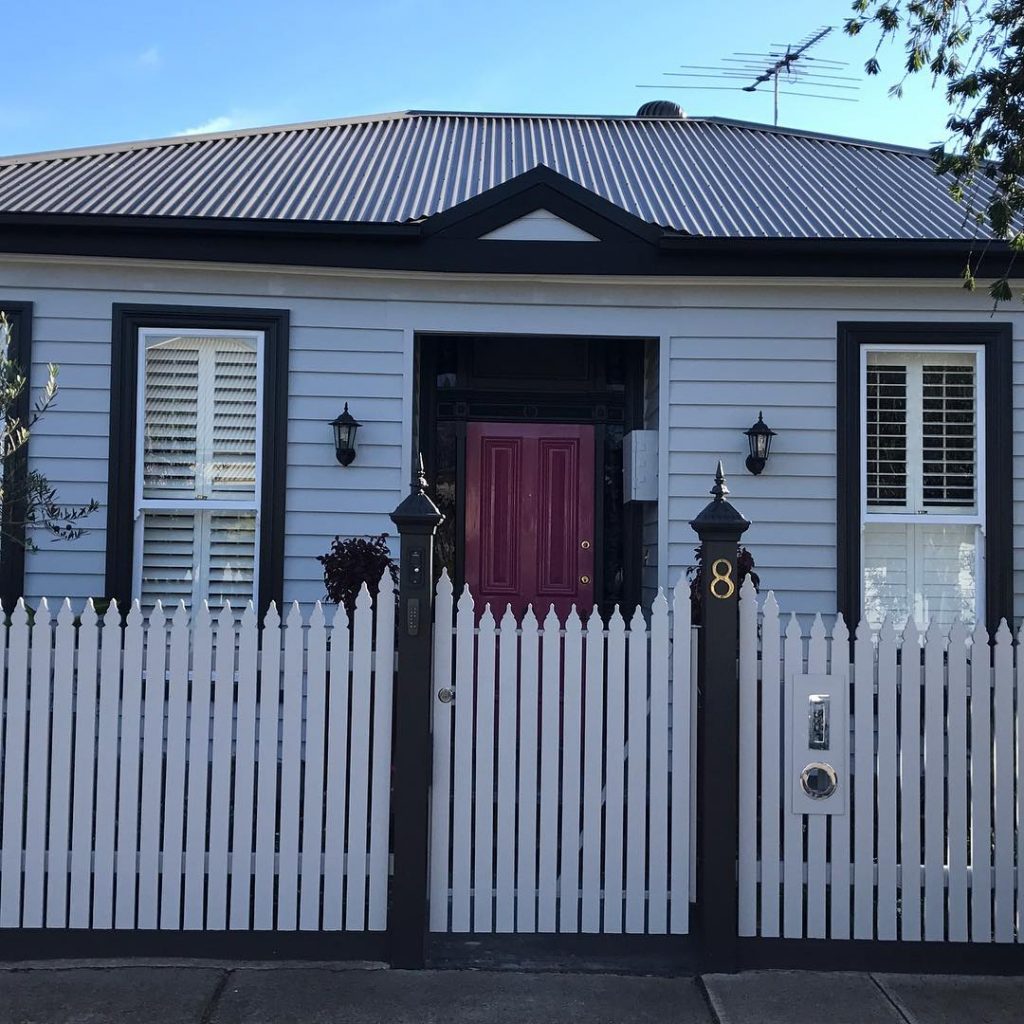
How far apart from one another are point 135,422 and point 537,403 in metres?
2.87

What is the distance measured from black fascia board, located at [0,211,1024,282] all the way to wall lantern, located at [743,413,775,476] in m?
1.02

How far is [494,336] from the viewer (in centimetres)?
723

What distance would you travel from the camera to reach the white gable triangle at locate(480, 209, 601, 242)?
689 cm

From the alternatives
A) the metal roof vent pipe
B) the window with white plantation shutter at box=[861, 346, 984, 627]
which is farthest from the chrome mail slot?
the metal roof vent pipe

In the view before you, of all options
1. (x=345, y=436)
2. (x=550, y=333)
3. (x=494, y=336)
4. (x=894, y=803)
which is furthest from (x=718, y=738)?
(x=494, y=336)

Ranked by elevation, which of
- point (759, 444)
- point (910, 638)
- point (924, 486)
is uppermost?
point (759, 444)

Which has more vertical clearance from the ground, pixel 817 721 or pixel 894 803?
pixel 817 721

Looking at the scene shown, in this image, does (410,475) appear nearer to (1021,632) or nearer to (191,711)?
(191,711)

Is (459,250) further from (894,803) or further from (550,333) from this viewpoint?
(894,803)

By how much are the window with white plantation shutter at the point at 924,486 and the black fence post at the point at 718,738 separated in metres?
3.38

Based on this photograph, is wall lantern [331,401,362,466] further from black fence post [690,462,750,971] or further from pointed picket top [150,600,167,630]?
black fence post [690,462,750,971]

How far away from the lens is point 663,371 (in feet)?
23.4

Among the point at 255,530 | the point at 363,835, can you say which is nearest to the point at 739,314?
the point at 255,530

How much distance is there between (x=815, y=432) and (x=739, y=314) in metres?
0.94
